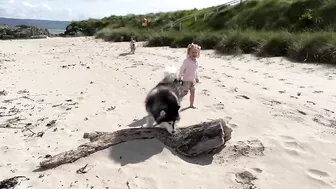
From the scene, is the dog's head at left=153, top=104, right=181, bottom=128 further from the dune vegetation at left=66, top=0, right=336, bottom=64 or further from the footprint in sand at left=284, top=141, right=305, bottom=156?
the dune vegetation at left=66, top=0, right=336, bottom=64

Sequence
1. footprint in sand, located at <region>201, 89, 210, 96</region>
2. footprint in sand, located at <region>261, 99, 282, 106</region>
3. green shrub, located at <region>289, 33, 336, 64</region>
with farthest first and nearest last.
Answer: green shrub, located at <region>289, 33, 336, 64</region>, footprint in sand, located at <region>201, 89, 210, 96</region>, footprint in sand, located at <region>261, 99, 282, 106</region>

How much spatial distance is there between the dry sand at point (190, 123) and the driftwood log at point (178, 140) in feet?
0.35

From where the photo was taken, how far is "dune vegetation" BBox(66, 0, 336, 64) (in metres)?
10.8

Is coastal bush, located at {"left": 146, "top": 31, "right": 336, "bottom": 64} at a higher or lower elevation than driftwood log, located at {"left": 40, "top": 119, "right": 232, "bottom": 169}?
higher

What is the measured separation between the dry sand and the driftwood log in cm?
11

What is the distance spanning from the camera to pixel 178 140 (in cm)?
461

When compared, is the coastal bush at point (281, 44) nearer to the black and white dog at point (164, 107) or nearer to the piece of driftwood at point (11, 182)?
the black and white dog at point (164, 107)

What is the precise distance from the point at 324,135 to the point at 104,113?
3.93 m

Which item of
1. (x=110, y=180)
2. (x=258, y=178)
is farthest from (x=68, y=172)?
(x=258, y=178)

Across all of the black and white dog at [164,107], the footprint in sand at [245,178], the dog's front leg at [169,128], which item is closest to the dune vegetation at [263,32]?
the black and white dog at [164,107]

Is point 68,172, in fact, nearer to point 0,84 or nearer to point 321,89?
point 321,89

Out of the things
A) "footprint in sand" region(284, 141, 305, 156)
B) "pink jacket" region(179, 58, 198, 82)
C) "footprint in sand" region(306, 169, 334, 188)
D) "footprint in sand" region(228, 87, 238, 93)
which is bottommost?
"footprint in sand" region(306, 169, 334, 188)

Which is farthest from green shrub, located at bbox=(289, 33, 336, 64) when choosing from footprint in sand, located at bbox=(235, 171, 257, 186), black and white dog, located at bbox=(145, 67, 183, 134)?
footprint in sand, located at bbox=(235, 171, 257, 186)

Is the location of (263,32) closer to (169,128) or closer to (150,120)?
(150,120)
